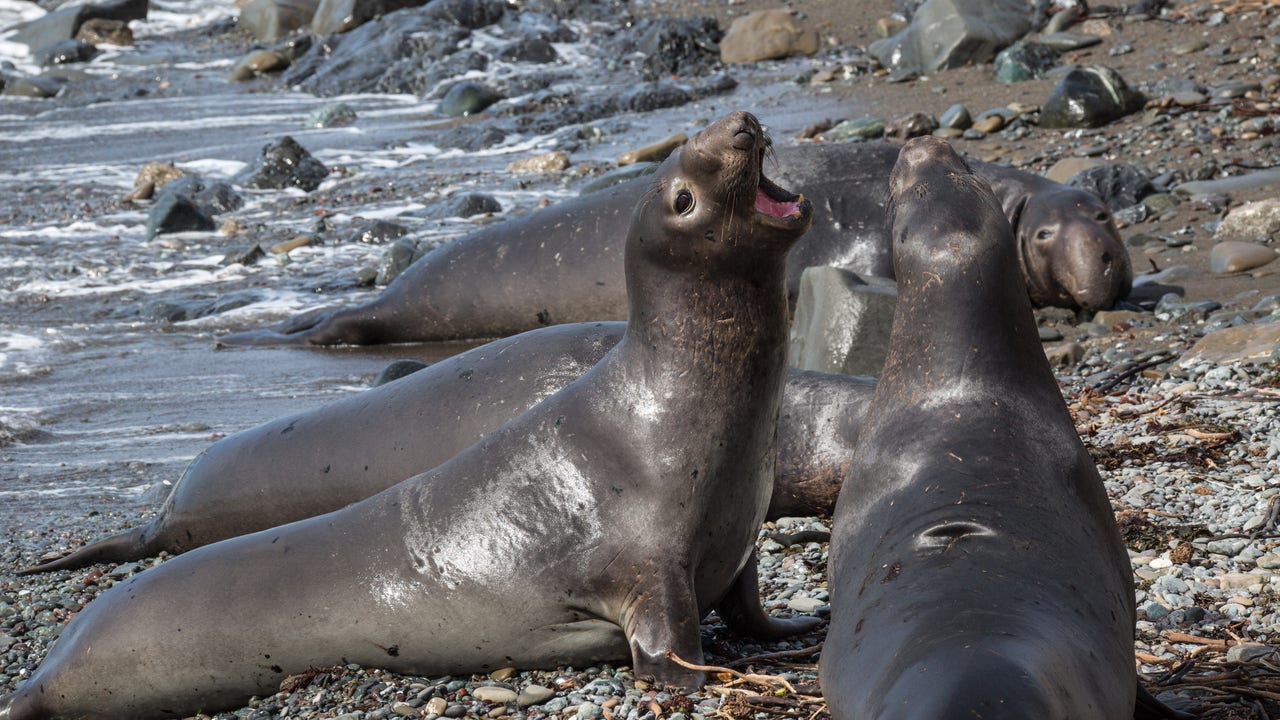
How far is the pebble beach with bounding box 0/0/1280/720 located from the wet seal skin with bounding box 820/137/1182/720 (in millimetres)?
202

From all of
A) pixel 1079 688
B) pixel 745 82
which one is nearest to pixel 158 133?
pixel 745 82

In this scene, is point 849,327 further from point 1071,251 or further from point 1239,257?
point 1239,257

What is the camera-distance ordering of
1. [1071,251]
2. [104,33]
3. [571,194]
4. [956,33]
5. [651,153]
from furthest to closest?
[104,33] → [956,33] → [651,153] → [571,194] → [1071,251]

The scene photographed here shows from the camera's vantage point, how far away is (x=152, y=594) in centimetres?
501

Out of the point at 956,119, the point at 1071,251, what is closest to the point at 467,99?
the point at 956,119

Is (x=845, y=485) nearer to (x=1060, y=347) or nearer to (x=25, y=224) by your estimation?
(x=1060, y=347)

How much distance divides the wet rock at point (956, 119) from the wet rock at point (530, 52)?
26.5 feet

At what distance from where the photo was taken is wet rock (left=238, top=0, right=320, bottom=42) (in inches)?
992

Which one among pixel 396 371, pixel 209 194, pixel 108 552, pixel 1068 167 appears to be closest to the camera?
pixel 108 552

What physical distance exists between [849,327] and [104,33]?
22529 millimetres

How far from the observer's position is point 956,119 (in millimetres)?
13242

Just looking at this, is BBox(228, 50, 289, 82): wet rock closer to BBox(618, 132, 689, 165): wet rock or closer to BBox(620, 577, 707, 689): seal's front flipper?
BBox(618, 132, 689, 165): wet rock

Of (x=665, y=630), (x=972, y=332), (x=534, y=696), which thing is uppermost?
(x=972, y=332)

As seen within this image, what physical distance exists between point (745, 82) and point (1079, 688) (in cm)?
1529
